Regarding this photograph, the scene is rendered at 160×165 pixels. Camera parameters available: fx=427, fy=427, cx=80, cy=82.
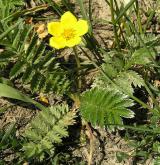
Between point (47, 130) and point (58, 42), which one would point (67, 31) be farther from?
point (47, 130)

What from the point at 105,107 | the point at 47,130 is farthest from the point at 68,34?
the point at 47,130

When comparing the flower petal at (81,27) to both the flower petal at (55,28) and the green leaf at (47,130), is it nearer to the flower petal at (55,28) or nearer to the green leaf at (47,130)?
the flower petal at (55,28)

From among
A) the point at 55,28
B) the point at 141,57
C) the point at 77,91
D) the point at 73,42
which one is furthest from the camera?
the point at 77,91

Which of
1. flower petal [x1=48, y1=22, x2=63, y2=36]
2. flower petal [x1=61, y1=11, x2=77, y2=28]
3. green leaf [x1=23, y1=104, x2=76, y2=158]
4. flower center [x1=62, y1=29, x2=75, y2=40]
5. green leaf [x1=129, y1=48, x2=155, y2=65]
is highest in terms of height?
flower petal [x1=61, y1=11, x2=77, y2=28]

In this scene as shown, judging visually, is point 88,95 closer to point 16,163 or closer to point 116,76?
point 116,76

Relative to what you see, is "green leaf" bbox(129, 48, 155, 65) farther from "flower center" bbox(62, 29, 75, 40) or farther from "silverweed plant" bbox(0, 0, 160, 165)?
"flower center" bbox(62, 29, 75, 40)

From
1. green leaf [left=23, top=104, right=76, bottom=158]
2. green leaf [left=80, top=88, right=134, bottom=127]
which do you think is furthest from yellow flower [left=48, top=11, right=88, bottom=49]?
green leaf [left=23, top=104, right=76, bottom=158]
